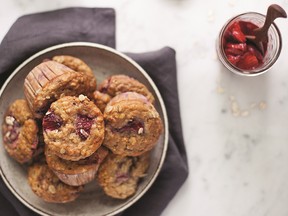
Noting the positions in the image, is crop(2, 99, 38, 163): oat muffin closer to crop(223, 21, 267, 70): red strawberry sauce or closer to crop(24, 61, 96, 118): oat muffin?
crop(24, 61, 96, 118): oat muffin

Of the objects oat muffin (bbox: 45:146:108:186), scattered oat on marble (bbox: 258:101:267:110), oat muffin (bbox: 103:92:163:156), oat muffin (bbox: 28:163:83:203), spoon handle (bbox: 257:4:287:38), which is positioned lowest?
oat muffin (bbox: 28:163:83:203)

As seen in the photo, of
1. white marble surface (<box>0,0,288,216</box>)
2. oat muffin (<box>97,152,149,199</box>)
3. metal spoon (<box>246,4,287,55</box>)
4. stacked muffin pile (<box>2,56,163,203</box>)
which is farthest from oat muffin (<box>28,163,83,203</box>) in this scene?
metal spoon (<box>246,4,287,55</box>)

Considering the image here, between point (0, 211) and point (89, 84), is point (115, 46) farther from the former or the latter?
point (0, 211)

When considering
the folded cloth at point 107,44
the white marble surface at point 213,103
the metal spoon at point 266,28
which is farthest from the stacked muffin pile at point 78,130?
the metal spoon at point 266,28

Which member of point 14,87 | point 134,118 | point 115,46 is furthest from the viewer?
point 115,46

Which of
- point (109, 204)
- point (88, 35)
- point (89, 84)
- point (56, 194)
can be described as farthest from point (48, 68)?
point (109, 204)

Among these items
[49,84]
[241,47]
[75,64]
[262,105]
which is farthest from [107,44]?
[262,105]

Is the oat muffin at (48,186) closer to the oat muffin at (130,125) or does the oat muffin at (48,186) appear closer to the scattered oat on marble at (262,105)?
the oat muffin at (130,125)

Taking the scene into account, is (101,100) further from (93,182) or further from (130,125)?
(93,182)
